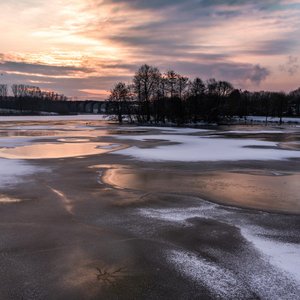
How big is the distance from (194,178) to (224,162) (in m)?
5.00

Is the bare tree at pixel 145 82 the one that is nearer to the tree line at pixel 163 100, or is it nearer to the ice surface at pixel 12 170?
the tree line at pixel 163 100

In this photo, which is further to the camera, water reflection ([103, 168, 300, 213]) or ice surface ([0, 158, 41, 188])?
ice surface ([0, 158, 41, 188])

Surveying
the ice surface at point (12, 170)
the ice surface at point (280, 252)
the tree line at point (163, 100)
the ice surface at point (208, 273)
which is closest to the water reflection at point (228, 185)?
the ice surface at point (280, 252)

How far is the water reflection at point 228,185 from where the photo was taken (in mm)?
11188

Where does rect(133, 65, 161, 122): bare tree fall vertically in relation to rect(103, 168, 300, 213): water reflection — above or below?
above

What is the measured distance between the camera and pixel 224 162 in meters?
19.3

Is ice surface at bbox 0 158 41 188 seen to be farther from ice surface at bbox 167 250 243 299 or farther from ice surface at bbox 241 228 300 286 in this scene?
ice surface at bbox 241 228 300 286

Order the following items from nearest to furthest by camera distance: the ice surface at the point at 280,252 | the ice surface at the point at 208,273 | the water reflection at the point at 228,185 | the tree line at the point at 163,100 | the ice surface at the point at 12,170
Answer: the ice surface at the point at 208,273 < the ice surface at the point at 280,252 < the water reflection at the point at 228,185 < the ice surface at the point at 12,170 < the tree line at the point at 163,100

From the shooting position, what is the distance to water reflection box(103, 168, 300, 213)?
1119 cm

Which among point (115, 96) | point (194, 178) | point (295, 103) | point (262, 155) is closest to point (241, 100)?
point (295, 103)

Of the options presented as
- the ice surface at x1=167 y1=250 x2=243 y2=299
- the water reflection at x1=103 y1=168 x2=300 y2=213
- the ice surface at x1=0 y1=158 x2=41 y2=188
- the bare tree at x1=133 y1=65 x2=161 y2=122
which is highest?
the bare tree at x1=133 y1=65 x2=161 y2=122

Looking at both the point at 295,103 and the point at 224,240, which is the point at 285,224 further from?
the point at 295,103

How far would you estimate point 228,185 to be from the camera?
13.4 meters

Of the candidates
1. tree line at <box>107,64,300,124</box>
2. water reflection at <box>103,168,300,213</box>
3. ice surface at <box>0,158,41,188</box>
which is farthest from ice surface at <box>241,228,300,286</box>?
tree line at <box>107,64,300,124</box>
